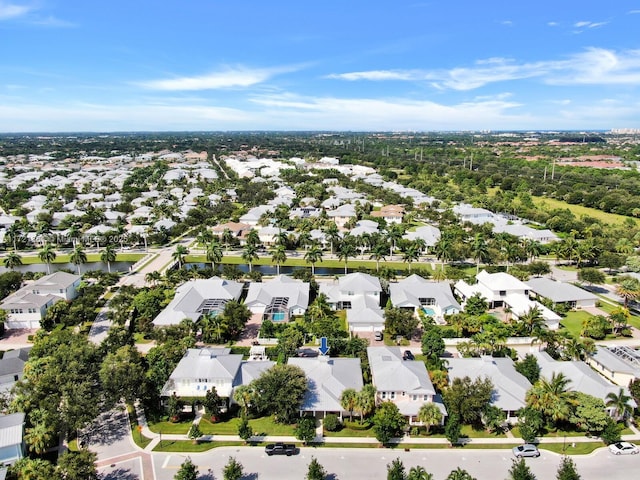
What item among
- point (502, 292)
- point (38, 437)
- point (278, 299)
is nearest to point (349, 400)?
point (38, 437)

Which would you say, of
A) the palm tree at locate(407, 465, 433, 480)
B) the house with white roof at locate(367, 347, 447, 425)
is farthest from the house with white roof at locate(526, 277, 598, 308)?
the palm tree at locate(407, 465, 433, 480)

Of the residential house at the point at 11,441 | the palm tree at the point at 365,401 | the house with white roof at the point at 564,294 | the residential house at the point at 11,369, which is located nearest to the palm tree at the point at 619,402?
the palm tree at the point at 365,401

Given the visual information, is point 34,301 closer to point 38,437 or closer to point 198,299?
point 198,299

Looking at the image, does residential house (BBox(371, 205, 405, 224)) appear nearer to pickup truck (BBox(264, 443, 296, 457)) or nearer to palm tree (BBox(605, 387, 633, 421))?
palm tree (BBox(605, 387, 633, 421))

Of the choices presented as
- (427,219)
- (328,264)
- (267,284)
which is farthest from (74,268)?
(427,219)

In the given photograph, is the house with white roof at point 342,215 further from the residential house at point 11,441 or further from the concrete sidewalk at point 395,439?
the residential house at point 11,441
